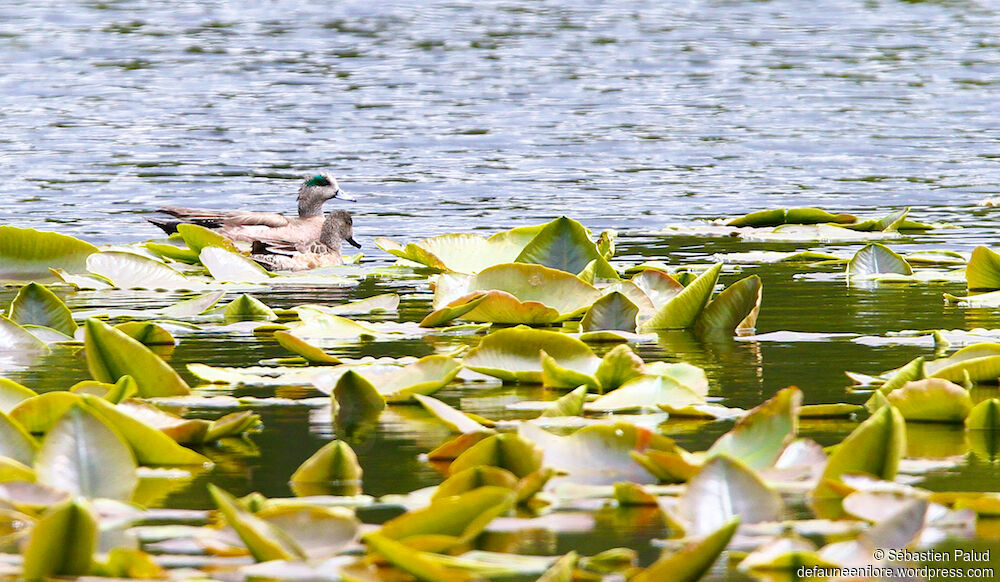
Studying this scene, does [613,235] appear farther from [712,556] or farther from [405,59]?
[405,59]

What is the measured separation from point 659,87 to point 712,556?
19.1 meters

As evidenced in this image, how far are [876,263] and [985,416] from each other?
11.8 feet

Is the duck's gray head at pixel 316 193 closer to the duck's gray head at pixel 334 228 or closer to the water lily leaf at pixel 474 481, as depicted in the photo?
the duck's gray head at pixel 334 228

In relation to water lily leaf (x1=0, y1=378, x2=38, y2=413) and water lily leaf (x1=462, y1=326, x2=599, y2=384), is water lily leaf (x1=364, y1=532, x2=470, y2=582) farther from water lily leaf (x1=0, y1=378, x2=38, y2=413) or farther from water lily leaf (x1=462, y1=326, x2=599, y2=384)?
water lily leaf (x1=462, y1=326, x2=599, y2=384)

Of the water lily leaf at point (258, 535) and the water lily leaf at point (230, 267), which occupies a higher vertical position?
the water lily leaf at point (258, 535)

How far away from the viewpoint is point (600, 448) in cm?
338

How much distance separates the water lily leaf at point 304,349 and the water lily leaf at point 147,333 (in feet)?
2.15

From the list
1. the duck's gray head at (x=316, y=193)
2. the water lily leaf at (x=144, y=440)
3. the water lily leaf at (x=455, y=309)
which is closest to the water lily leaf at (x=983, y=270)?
the water lily leaf at (x=455, y=309)

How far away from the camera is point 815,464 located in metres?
3.31

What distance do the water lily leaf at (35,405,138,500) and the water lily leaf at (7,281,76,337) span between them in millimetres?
2497

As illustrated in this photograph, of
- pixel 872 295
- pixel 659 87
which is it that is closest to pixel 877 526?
pixel 872 295

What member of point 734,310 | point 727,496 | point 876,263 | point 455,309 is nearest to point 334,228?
point 876,263

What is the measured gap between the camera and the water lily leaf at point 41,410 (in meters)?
3.68

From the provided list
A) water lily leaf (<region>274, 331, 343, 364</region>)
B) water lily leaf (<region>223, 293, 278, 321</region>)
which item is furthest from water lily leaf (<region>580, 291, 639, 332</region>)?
water lily leaf (<region>223, 293, 278, 321</region>)
